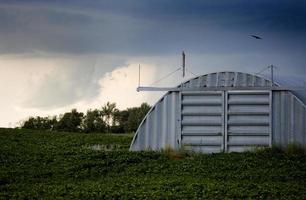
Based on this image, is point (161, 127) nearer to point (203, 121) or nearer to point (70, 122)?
point (203, 121)

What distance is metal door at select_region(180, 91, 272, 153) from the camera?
2612 centimetres

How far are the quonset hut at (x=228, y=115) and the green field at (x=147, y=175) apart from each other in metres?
1.39

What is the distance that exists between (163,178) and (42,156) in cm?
714

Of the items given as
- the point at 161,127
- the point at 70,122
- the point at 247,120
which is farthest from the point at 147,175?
the point at 70,122

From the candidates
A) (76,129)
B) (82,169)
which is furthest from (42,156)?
(76,129)

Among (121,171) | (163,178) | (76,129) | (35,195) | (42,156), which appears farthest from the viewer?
(76,129)

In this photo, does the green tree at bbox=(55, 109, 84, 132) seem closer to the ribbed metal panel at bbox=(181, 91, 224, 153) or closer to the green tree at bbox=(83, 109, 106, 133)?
the green tree at bbox=(83, 109, 106, 133)

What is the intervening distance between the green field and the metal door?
1221 millimetres

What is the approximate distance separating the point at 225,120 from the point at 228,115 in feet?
0.75

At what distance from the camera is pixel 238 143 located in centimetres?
2634

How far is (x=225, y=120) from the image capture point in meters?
26.5

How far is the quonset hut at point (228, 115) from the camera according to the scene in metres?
25.9

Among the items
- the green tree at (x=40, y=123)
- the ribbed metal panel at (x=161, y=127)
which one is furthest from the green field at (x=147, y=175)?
the green tree at (x=40, y=123)

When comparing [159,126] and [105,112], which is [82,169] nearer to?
[159,126]
